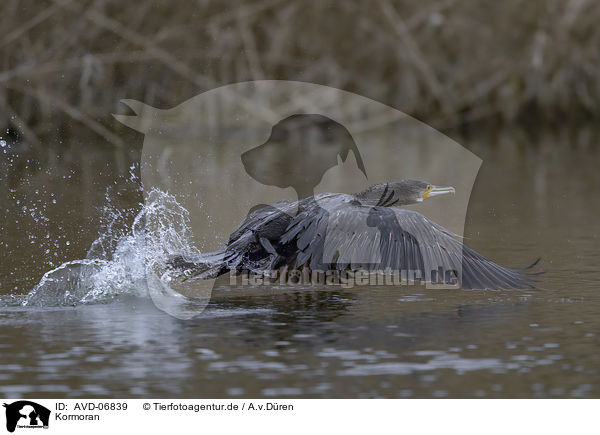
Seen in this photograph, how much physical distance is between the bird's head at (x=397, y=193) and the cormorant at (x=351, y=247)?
0.85 ft

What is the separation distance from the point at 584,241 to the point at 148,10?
9.74 metres

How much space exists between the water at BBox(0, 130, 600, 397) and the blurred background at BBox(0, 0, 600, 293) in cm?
229

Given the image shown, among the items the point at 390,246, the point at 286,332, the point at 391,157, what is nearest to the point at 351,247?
the point at 390,246

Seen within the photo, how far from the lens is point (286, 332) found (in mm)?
5918

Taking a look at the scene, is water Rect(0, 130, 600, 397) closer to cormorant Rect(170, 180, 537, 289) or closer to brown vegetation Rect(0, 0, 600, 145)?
cormorant Rect(170, 180, 537, 289)

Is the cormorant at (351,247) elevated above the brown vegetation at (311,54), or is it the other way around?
the brown vegetation at (311,54)

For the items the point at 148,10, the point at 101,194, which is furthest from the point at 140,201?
the point at 148,10

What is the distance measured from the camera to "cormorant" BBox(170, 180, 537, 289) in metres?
6.50

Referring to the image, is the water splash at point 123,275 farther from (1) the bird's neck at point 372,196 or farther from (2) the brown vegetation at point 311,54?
(2) the brown vegetation at point 311,54
